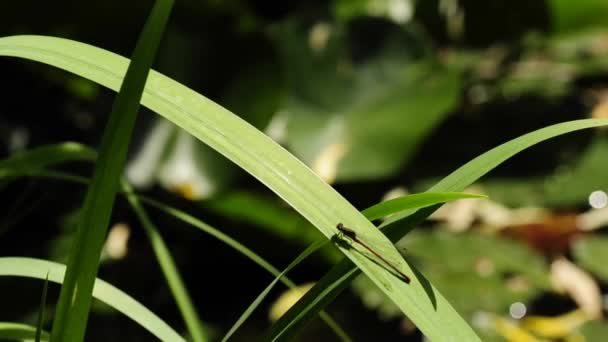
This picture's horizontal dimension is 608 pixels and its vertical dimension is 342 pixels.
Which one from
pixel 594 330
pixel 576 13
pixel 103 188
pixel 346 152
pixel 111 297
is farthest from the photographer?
pixel 576 13

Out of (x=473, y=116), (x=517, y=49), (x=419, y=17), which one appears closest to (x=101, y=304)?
(x=473, y=116)

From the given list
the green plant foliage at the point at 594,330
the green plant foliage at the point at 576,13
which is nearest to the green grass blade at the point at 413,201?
the green plant foliage at the point at 594,330

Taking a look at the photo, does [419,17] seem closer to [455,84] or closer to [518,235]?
[455,84]

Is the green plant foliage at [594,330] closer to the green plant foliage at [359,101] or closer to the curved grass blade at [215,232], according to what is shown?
the green plant foliage at [359,101]

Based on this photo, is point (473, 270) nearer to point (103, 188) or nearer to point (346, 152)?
point (346, 152)

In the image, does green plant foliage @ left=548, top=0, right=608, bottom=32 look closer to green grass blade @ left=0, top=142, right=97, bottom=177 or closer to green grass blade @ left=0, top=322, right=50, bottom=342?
green grass blade @ left=0, top=142, right=97, bottom=177

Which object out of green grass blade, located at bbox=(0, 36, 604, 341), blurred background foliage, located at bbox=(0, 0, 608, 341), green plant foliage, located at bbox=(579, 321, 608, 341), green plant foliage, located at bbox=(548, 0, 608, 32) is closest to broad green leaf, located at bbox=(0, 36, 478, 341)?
green grass blade, located at bbox=(0, 36, 604, 341)

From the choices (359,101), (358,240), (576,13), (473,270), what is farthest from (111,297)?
(576,13)

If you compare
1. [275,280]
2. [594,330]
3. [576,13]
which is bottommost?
[275,280]
